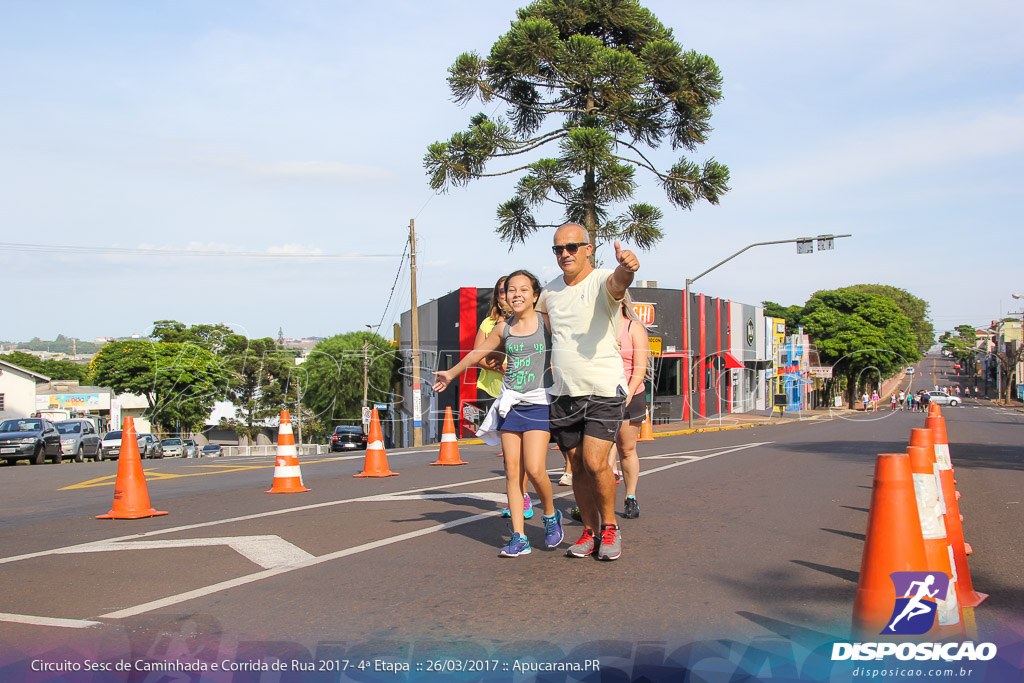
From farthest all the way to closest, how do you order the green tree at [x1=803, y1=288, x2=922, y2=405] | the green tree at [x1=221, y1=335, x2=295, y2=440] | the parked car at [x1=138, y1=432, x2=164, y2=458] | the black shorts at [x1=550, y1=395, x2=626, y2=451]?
the green tree at [x1=803, y1=288, x2=922, y2=405] < the green tree at [x1=221, y1=335, x2=295, y2=440] < the parked car at [x1=138, y1=432, x2=164, y2=458] < the black shorts at [x1=550, y1=395, x2=626, y2=451]

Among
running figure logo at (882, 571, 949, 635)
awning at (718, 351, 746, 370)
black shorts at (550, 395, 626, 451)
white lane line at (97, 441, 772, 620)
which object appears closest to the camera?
running figure logo at (882, 571, 949, 635)

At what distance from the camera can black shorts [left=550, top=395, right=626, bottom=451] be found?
5.08 meters

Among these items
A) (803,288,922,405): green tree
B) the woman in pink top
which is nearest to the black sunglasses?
the woman in pink top

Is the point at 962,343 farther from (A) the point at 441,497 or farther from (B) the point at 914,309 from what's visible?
(A) the point at 441,497

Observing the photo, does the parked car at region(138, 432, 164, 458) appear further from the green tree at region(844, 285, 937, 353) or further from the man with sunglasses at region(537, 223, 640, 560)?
the green tree at region(844, 285, 937, 353)

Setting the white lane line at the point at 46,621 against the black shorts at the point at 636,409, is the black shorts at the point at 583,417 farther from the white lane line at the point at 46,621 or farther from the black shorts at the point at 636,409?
the white lane line at the point at 46,621

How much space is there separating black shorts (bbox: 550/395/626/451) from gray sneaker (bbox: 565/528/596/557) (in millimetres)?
573

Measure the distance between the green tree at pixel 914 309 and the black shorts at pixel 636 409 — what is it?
98099 millimetres

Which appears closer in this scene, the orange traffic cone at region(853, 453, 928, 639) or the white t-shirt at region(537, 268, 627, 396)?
the orange traffic cone at region(853, 453, 928, 639)

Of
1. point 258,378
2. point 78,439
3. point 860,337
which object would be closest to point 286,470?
point 78,439

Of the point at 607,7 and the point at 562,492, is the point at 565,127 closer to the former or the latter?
the point at 607,7

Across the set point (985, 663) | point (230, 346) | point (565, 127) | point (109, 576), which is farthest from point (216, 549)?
point (230, 346)

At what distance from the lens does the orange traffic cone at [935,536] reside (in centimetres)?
345

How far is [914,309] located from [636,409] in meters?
107
